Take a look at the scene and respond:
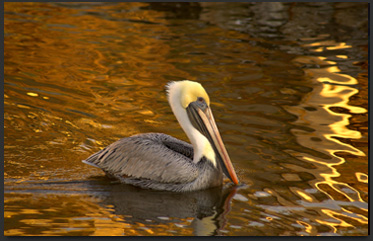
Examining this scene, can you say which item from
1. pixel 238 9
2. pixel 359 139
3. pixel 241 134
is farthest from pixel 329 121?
pixel 238 9

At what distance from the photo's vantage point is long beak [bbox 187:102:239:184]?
5410mm

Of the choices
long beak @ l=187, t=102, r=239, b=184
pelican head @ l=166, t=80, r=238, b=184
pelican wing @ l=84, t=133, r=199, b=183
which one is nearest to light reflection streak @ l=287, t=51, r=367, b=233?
long beak @ l=187, t=102, r=239, b=184

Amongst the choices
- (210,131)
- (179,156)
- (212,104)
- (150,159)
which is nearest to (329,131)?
(212,104)

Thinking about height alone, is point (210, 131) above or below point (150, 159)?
above

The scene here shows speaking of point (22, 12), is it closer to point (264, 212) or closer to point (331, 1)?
point (331, 1)

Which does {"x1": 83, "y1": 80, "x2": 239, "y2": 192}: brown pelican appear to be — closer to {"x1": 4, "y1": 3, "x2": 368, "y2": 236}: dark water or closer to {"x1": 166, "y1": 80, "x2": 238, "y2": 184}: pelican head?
{"x1": 166, "y1": 80, "x2": 238, "y2": 184}: pelican head

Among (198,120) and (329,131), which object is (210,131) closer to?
(198,120)

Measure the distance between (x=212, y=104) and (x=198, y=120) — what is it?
1.89m

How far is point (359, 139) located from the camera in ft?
21.0

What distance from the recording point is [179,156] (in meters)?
5.32

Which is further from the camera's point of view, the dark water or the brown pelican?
the brown pelican

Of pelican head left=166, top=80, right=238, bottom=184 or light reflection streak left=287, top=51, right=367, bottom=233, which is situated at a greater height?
pelican head left=166, top=80, right=238, bottom=184

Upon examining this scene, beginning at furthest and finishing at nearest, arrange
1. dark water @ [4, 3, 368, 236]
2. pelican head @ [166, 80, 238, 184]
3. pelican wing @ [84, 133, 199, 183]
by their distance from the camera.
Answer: pelican head @ [166, 80, 238, 184] → pelican wing @ [84, 133, 199, 183] → dark water @ [4, 3, 368, 236]

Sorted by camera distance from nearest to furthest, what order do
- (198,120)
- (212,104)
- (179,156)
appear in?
(179,156) → (198,120) → (212,104)
